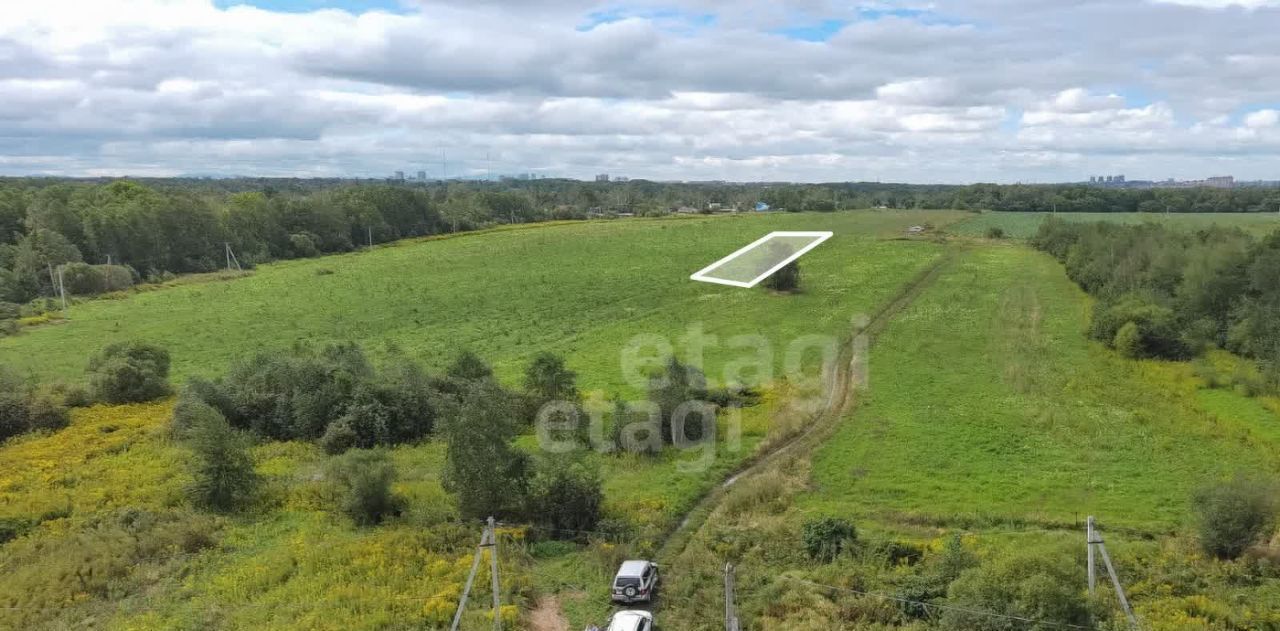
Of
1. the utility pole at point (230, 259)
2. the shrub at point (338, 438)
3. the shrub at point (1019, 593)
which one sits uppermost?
the utility pole at point (230, 259)

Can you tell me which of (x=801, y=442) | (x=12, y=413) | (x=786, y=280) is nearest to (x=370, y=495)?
(x=801, y=442)

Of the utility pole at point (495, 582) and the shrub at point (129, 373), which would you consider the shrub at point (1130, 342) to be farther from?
the shrub at point (129, 373)

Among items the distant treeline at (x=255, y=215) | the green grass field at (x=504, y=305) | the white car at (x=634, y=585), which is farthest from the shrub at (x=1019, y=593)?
the distant treeline at (x=255, y=215)

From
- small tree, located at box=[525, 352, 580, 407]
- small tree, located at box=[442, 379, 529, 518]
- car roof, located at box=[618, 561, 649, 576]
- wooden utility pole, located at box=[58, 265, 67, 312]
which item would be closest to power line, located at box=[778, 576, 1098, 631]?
car roof, located at box=[618, 561, 649, 576]

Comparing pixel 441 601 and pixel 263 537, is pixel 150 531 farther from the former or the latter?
pixel 441 601

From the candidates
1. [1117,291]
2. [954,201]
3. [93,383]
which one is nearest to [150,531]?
[93,383]

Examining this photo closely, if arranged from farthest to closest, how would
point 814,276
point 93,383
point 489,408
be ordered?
1. point 814,276
2. point 93,383
3. point 489,408
